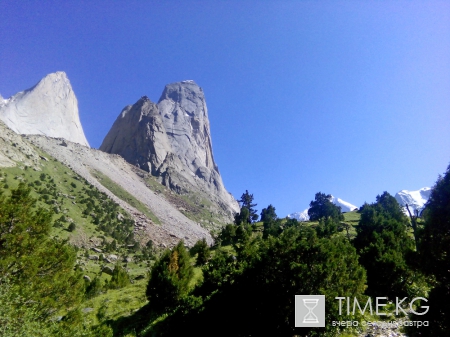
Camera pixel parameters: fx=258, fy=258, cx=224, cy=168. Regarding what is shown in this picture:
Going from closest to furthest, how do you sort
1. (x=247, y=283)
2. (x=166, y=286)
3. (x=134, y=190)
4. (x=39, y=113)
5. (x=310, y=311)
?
(x=310, y=311) → (x=247, y=283) → (x=166, y=286) → (x=134, y=190) → (x=39, y=113)

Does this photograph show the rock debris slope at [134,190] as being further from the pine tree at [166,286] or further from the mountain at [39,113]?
the mountain at [39,113]

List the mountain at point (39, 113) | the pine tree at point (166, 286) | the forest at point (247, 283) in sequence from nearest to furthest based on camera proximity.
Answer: the forest at point (247, 283) < the pine tree at point (166, 286) < the mountain at point (39, 113)

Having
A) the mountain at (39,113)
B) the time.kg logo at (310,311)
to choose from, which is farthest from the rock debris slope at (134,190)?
the time.kg logo at (310,311)

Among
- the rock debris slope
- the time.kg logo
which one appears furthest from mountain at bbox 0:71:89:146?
the time.kg logo

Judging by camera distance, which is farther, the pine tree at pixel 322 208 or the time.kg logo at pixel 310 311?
the pine tree at pixel 322 208

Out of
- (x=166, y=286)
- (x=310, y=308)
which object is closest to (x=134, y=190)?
(x=166, y=286)

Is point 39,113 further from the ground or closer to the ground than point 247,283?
further from the ground

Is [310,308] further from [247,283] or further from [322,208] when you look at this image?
[322,208]

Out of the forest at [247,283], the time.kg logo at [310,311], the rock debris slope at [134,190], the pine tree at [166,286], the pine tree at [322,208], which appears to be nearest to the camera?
the forest at [247,283]

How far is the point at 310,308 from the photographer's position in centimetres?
1324

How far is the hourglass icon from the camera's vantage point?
13086mm

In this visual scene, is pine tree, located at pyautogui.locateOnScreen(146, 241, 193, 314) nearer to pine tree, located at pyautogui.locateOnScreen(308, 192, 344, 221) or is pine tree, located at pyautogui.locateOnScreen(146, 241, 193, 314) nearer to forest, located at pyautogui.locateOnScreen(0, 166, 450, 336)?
forest, located at pyautogui.locateOnScreen(0, 166, 450, 336)

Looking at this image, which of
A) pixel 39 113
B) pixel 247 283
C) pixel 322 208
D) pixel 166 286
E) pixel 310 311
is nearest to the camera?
pixel 310 311

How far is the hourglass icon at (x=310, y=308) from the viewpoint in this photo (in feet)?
42.9
